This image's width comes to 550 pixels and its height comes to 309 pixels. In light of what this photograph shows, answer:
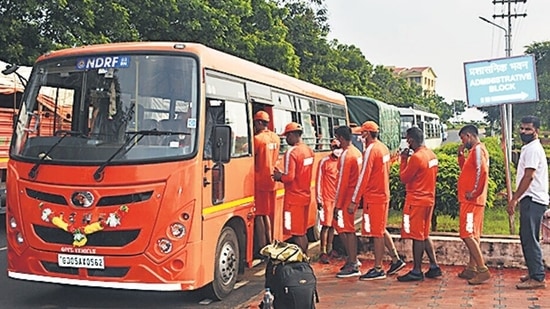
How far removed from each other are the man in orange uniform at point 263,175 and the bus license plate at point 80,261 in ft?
7.75

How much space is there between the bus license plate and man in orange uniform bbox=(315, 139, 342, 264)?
3548 mm

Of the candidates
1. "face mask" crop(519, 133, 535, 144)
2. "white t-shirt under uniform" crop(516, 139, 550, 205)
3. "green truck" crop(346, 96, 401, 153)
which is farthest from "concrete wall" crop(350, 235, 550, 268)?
"green truck" crop(346, 96, 401, 153)

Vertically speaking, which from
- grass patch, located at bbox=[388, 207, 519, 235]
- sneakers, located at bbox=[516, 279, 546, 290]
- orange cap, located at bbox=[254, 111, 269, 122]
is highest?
orange cap, located at bbox=[254, 111, 269, 122]

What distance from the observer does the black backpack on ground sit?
5.61 m

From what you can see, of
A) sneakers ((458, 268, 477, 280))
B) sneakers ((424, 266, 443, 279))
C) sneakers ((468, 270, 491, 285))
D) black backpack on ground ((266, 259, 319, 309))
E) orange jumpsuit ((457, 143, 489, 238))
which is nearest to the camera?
black backpack on ground ((266, 259, 319, 309))

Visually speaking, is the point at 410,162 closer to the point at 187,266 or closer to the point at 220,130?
the point at 220,130

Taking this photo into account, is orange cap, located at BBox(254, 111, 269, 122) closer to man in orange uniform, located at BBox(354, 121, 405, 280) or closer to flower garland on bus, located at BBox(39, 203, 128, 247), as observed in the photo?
man in orange uniform, located at BBox(354, 121, 405, 280)

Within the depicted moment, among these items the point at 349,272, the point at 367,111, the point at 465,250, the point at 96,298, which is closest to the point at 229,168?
the point at 96,298

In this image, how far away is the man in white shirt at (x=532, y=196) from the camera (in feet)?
22.5

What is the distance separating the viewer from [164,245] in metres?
6.05

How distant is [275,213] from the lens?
8438 mm

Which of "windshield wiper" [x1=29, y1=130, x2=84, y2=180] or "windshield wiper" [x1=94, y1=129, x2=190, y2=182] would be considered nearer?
"windshield wiper" [x1=94, y1=129, x2=190, y2=182]

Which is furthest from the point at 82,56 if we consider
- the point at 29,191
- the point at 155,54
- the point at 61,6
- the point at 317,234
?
the point at 61,6

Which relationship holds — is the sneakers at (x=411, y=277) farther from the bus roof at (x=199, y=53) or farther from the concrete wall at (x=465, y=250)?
the bus roof at (x=199, y=53)
